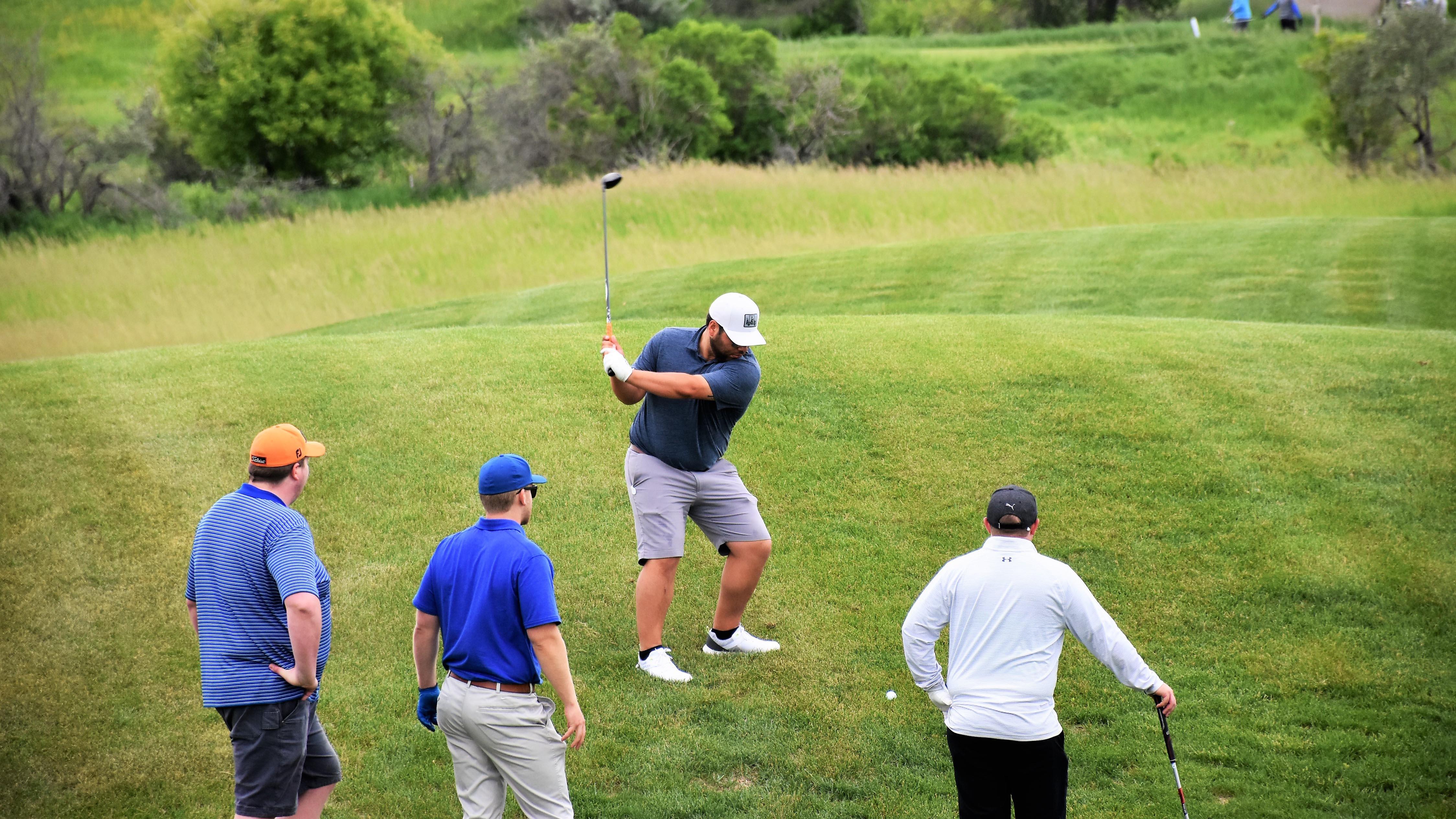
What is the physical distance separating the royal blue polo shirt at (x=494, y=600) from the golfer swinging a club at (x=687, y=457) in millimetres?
2011

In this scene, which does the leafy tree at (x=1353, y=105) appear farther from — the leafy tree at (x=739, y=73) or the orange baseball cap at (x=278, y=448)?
the orange baseball cap at (x=278, y=448)

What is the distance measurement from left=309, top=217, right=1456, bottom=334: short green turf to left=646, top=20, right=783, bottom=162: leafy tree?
696 inches

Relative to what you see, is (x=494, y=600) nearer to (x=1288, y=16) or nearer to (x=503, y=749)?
(x=503, y=749)

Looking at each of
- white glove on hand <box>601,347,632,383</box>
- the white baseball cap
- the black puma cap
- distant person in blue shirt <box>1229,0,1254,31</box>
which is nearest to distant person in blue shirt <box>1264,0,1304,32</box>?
distant person in blue shirt <box>1229,0,1254,31</box>

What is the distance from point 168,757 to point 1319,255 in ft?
57.5

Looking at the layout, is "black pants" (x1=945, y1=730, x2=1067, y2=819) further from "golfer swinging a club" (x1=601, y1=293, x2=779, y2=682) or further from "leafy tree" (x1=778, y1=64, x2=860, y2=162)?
"leafy tree" (x1=778, y1=64, x2=860, y2=162)

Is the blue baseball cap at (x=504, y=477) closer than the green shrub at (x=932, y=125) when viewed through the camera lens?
Yes

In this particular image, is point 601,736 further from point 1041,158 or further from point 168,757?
point 1041,158

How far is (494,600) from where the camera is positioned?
4871mm

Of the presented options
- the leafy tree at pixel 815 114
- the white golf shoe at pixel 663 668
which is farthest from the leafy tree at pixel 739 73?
the white golf shoe at pixel 663 668

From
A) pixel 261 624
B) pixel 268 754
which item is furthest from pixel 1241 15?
pixel 268 754

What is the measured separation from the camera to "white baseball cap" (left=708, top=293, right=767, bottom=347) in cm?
685

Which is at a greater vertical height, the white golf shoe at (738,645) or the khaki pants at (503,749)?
the khaki pants at (503,749)

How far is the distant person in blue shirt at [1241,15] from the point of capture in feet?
166
